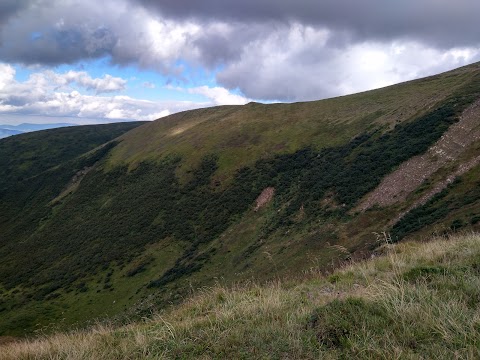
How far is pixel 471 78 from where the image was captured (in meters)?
45.9

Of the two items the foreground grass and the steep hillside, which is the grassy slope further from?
the foreground grass

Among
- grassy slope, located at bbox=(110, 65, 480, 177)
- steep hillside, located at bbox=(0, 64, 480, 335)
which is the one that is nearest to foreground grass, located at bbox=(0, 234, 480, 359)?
steep hillside, located at bbox=(0, 64, 480, 335)

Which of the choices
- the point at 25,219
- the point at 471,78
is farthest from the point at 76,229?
the point at 471,78

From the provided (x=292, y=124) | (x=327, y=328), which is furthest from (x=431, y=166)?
(x=292, y=124)

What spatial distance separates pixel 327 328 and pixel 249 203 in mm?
44048

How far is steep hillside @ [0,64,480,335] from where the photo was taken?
86.3 feet

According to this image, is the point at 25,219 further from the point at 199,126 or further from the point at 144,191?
the point at 199,126

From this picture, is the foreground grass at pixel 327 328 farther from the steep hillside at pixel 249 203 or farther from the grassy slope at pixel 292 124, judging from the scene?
the grassy slope at pixel 292 124

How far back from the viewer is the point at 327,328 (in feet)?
15.2

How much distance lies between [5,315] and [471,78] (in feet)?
229

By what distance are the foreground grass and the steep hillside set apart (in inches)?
244

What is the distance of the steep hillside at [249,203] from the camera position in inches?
1035

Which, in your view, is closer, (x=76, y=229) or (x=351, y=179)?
(x=351, y=179)

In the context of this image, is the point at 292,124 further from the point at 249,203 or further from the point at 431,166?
the point at 431,166
